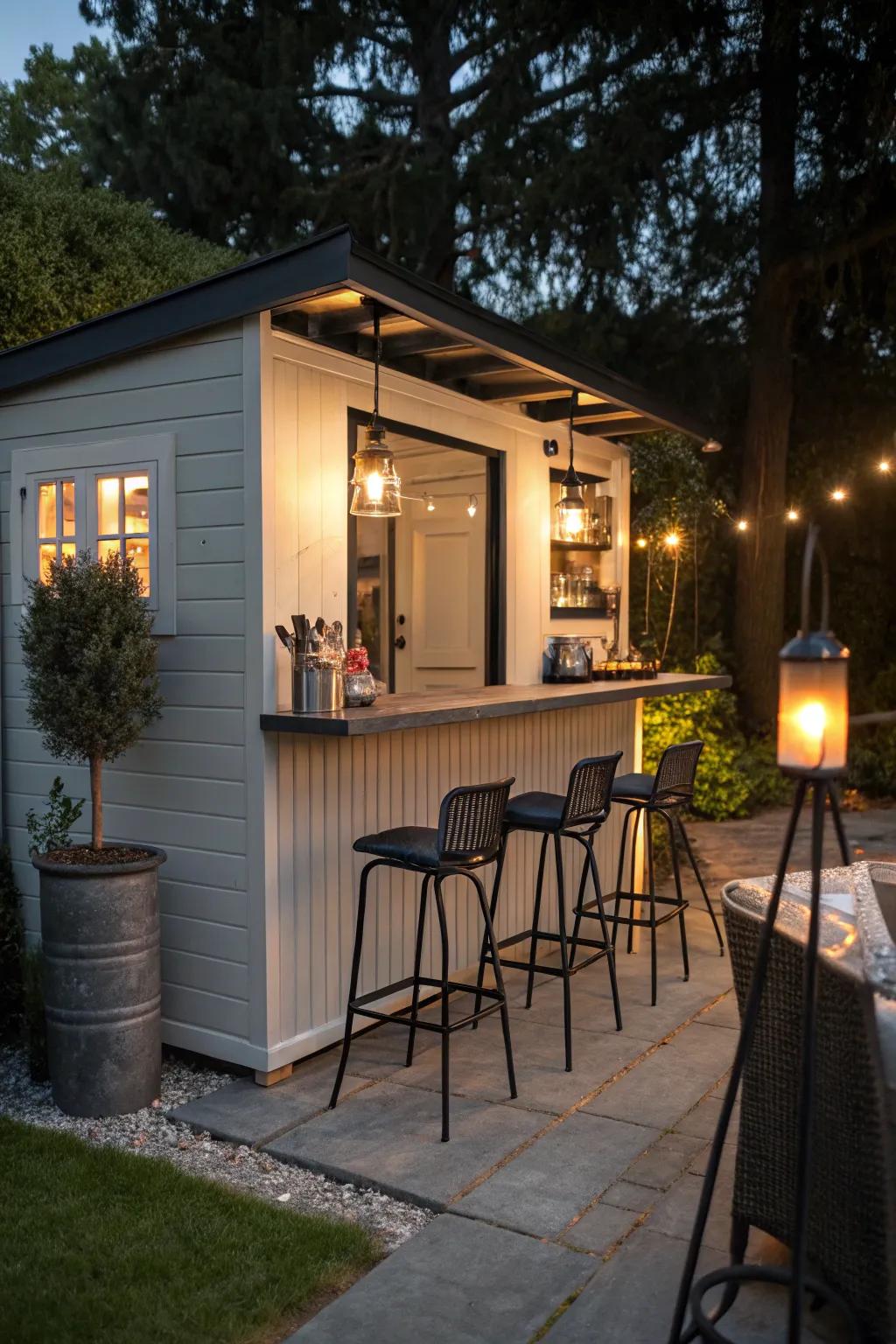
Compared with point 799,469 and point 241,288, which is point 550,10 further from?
point 241,288

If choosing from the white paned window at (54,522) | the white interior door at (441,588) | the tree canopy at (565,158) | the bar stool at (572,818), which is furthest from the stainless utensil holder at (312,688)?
the tree canopy at (565,158)

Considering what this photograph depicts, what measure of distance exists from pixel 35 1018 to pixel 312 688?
1538 mm

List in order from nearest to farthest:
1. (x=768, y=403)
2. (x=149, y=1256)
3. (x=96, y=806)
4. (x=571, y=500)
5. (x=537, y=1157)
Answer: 1. (x=149, y=1256)
2. (x=537, y=1157)
3. (x=96, y=806)
4. (x=571, y=500)
5. (x=768, y=403)

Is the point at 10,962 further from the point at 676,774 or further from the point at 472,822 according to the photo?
the point at 676,774

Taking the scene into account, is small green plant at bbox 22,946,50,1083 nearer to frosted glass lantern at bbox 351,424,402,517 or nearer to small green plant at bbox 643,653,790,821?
frosted glass lantern at bbox 351,424,402,517

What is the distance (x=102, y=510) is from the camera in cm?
422

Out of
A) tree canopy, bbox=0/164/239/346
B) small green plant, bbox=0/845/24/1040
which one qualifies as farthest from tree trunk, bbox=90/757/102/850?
tree canopy, bbox=0/164/239/346

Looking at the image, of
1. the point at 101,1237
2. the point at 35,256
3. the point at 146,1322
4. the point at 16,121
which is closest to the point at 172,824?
the point at 101,1237

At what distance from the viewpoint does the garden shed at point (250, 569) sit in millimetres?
3828

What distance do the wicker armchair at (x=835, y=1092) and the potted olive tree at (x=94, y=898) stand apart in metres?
1.97

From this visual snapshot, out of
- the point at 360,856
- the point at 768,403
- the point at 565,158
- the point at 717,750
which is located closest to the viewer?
the point at 360,856

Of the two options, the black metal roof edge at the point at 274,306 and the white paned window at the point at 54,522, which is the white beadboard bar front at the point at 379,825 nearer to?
the white paned window at the point at 54,522

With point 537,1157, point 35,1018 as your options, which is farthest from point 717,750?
point 35,1018

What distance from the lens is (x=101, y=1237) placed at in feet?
9.31
